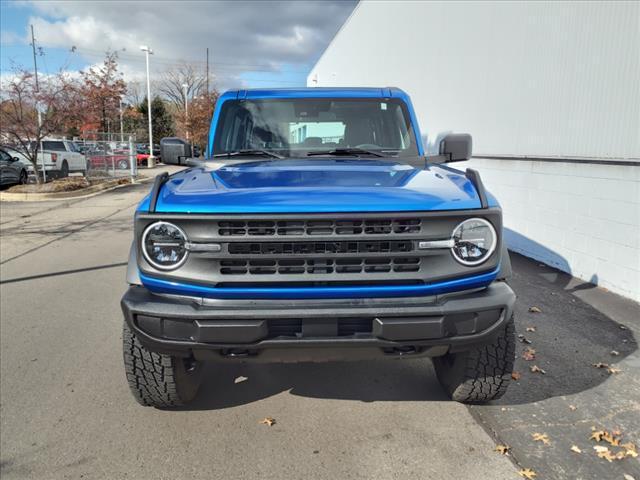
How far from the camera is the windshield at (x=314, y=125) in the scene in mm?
4012

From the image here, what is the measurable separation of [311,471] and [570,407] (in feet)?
5.95

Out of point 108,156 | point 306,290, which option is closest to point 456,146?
point 306,290

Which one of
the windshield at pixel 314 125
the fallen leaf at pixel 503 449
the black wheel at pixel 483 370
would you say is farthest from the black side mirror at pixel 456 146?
the fallen leaf at pixel 503 449

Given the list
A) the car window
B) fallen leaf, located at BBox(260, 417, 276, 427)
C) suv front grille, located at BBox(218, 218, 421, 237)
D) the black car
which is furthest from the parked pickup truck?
suv front grille, located at BBox(218, 218, 421, 237)

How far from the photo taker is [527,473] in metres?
2.64

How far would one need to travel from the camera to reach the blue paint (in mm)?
2473

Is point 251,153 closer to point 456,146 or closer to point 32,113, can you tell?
point 456,146

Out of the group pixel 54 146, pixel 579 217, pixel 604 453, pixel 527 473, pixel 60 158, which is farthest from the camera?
pixel 54 146

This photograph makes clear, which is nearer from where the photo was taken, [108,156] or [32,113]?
[32,113]

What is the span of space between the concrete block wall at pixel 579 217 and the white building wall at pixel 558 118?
0.01 metres

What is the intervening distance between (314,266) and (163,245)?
0.76 m

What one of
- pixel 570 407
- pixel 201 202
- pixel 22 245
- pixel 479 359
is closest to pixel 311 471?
pixel 479 359

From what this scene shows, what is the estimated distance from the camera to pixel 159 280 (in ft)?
8.28

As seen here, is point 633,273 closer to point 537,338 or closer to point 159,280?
point 537,338
